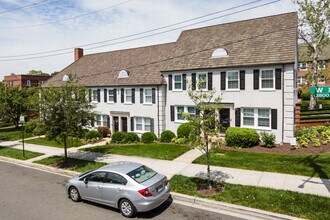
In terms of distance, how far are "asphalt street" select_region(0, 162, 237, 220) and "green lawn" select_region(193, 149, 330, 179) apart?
5.20 m

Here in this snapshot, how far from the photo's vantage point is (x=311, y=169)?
1230 cm

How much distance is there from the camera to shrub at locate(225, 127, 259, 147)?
Result: 18200 mm

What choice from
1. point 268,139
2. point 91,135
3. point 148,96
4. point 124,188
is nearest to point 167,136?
point 148,96

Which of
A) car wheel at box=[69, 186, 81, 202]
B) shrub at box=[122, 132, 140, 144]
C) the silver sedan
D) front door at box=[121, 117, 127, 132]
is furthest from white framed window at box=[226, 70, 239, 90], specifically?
car wheel at box=[69, 186, 81, 202]

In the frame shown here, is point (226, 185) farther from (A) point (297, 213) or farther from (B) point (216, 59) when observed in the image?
(B) point (216, 59)

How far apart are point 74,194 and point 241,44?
1748 centimetres

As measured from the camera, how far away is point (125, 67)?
28.5 metres

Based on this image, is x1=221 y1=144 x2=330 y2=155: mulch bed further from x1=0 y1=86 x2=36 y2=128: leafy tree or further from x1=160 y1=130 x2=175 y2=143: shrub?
x1=0 y1=86 x2=36 y2=128: leafy tree

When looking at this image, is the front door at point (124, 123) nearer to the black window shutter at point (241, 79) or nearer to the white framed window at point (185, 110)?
the white framed window at point (185, 110)

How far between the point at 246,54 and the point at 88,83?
18063mm

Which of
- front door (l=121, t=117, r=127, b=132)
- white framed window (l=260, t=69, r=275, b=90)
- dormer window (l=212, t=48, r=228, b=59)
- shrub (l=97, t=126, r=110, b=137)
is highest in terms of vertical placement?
dormer window (l=212, t=48, r=228, b=59)

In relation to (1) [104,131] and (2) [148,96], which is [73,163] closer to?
(2) [148,96]

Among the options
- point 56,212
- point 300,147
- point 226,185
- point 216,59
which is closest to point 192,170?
point 226,185

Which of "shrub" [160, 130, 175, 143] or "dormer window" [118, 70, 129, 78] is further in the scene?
"dormer window" [118, 70, 129, 78]
